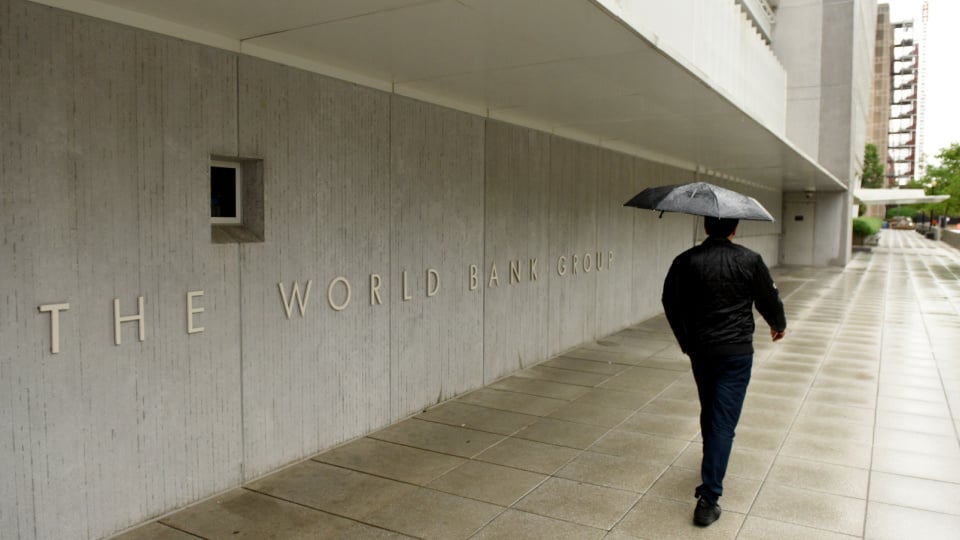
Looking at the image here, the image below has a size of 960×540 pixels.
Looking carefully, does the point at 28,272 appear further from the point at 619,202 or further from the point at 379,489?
the point at 619,202

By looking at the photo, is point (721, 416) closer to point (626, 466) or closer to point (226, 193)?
point (626, 466)

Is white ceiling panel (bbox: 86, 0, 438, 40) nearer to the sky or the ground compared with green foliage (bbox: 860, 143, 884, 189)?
nearer to the ground

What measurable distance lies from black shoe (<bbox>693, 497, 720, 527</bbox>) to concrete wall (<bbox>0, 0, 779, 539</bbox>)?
2865 mm

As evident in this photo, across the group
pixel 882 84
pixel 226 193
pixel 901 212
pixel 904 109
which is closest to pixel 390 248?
pixel 226 193

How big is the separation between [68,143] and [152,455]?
189cm

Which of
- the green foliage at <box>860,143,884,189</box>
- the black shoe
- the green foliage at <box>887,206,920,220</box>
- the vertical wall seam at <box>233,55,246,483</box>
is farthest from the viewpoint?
the green foliage at <box>887,206,920,220</box>

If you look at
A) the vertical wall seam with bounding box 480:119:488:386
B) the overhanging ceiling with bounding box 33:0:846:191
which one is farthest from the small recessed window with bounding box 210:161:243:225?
the vertical wall seam with bounding box 480:119:488:386

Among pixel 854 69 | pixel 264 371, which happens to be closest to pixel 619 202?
pixel 264 371

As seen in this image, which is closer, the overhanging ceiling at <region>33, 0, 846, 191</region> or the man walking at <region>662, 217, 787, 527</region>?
the overhanging ceiling at <region>33, 0, 846, 191</region>

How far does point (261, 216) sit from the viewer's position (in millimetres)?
4941

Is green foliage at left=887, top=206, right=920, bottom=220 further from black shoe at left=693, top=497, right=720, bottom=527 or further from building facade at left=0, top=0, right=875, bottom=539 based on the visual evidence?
black shoe at left=693, top=497, right=720, bottom=527

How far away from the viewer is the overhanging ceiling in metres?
4.08

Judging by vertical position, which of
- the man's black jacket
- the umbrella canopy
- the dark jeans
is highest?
the umbrella canopy

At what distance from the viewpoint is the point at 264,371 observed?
5.01 meters
